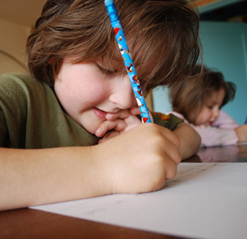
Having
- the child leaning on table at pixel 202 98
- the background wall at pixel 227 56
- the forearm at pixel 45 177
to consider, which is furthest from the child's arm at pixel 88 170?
the background wall at pixel 227 56

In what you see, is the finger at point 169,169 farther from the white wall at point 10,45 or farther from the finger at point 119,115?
the white wall at point 10,45

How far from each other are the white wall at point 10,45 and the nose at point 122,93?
2.30 meters

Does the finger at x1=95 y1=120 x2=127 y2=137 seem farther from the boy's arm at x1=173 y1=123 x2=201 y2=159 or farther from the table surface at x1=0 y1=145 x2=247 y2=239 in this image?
the table surface at x1=0 y1=145 x2=247 y2=239

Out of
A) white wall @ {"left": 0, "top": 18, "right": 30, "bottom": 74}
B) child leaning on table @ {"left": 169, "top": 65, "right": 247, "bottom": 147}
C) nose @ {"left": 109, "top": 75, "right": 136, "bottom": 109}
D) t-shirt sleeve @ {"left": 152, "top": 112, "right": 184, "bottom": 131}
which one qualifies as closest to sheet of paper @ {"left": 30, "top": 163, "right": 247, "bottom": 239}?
nose @ {"left": 109, "top": 75, "right": 136, "bottom": 109}

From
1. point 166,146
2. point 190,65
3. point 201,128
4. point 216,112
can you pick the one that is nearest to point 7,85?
point 166,146

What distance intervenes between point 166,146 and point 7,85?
0.99ft

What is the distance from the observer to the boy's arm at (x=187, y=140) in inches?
25.5

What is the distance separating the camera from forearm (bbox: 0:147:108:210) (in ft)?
0.86

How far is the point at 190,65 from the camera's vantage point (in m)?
0.64

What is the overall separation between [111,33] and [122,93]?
0.10 meters

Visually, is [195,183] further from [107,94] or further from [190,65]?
[190,65]

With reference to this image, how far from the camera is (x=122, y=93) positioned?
47 centimetres

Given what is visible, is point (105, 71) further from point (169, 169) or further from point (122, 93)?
point (169, 169)

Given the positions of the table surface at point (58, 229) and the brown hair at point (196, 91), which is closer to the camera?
the table surface at point (58, 229)
